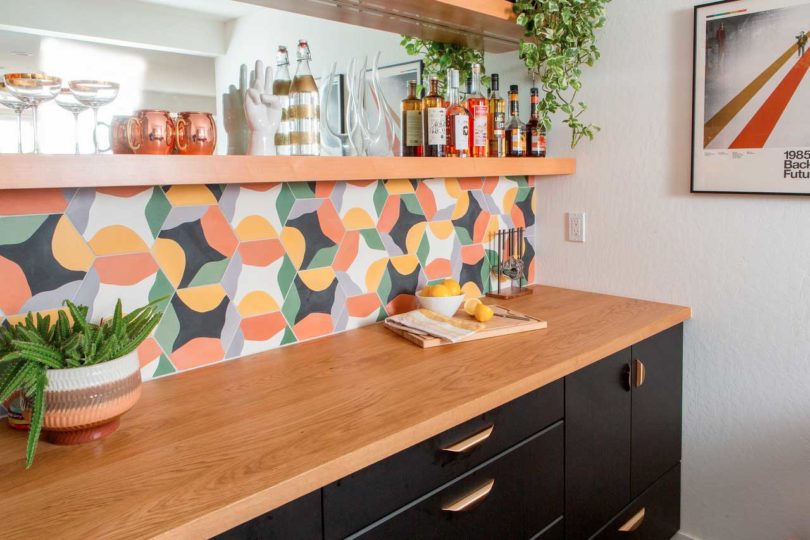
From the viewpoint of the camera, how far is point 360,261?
6.47ft

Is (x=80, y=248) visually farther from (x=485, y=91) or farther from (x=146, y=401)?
(x=485, y=91)

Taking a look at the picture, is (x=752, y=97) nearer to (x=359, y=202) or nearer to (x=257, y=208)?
(x=359, y=202)

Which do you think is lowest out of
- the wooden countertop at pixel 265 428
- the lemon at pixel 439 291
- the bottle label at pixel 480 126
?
the wooden countertop at pixel 265 428

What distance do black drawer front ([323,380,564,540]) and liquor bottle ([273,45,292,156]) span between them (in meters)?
0.78

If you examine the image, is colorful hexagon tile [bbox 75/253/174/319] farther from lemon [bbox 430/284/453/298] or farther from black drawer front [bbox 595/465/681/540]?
black drawer front [bbox 595/465/681/540]

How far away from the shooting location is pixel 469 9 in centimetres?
182

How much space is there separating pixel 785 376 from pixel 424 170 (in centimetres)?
122

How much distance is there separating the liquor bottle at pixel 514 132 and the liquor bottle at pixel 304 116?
0.81m

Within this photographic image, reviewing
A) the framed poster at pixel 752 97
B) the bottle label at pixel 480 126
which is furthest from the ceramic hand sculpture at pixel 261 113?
the framed poster at pixel 752 97

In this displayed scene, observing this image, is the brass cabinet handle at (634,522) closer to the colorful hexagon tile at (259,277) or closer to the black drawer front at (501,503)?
the black drawer front at (501,503)

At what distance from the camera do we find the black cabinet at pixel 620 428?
1.73 meters

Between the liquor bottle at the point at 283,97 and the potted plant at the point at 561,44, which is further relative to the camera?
the potted plant at the point at 561,44

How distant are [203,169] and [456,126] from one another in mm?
856

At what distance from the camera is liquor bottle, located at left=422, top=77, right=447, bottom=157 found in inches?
75.3
